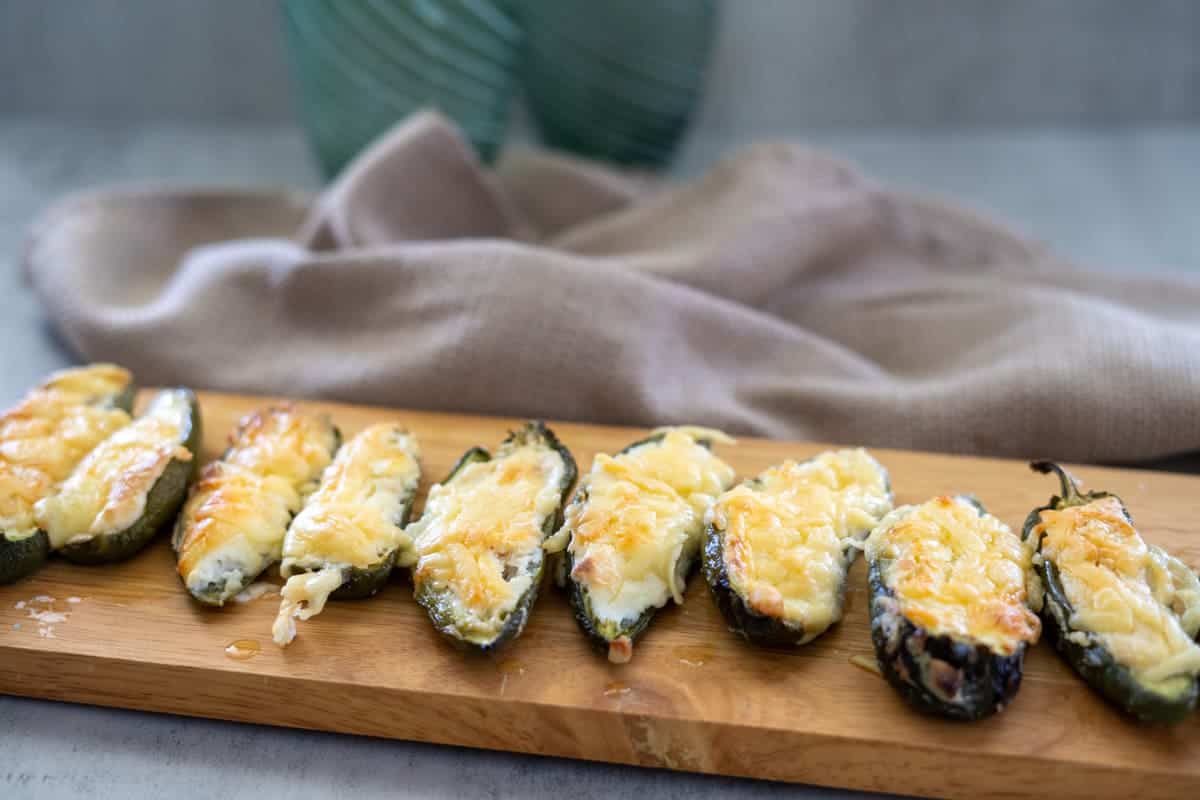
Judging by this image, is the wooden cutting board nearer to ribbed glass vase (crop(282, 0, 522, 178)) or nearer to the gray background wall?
ribbed glass vase (crop(282, 0, 522, 178))

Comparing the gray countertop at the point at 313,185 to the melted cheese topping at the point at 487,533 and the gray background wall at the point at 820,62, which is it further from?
the melted cheese topping at the point at 487,533

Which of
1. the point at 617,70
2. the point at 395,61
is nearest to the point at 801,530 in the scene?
the point at 395,61

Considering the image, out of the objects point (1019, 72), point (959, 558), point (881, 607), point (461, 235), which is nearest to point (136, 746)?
point (881, 607)

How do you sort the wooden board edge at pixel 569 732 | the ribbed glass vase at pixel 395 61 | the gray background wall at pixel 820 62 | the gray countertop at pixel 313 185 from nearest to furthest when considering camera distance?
the wooden board edge at pixel 569 732 < the gray countertop at pixel 313 185 < the ribbed glass vase at pixel 395 61 < the gray background wall at pixel 820 62

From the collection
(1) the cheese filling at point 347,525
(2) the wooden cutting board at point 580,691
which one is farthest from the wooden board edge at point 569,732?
(1) the cheese filling at point 347,525

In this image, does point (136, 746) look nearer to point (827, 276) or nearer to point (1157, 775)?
point (1157, 775)

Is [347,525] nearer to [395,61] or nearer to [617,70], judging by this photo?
[395,61]

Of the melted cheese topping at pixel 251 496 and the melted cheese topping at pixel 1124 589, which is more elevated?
the melted cheese topping at pixel 1124 589

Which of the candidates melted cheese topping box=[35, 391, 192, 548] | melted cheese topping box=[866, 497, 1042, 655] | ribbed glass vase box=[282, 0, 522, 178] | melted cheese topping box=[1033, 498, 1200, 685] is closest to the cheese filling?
melted cheese topping box=[35, 391, 192, 548]
